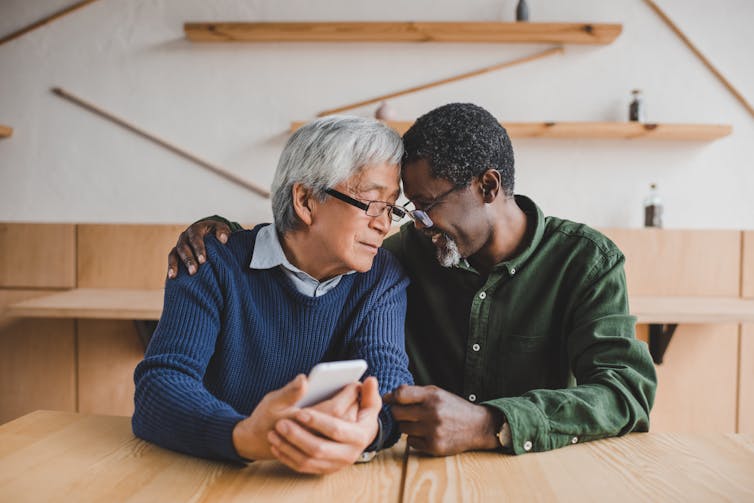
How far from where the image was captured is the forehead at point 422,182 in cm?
151

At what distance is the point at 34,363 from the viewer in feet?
10.9

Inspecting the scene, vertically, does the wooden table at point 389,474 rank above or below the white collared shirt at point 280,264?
below

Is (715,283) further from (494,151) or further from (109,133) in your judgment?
(109,133)

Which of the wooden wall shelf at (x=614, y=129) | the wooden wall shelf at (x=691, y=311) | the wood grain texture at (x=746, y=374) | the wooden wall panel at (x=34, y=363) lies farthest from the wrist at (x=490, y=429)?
the wooden wall panel at (x=34, y=363)

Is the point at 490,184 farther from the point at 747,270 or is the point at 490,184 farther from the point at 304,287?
the point at 747,270

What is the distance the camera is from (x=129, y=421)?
1.20m

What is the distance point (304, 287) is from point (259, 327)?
0.14m

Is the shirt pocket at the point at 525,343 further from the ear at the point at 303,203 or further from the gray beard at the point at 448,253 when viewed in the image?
the ear at the point at 303,203

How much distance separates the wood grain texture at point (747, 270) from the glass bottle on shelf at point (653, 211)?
1.48 feet

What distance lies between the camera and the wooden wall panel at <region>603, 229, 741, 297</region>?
3133 millimetres

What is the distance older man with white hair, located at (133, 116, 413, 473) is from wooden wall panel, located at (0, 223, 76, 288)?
7.46 ft

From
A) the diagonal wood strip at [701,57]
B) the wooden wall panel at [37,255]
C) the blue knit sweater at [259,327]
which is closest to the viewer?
the blue knit sweater at [259,327]

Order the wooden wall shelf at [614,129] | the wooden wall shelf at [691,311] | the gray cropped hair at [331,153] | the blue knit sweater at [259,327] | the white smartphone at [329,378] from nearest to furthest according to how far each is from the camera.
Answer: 1. the white smartphone at [329,378]
2. the blue knit sweater at [259,327]
3. the gray cropped hair at [331,153]
4. the wooden wall shelf at [691,311]
5. the wooden wall shelf at [614,129]

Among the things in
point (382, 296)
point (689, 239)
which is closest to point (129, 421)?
point (382, 296)
